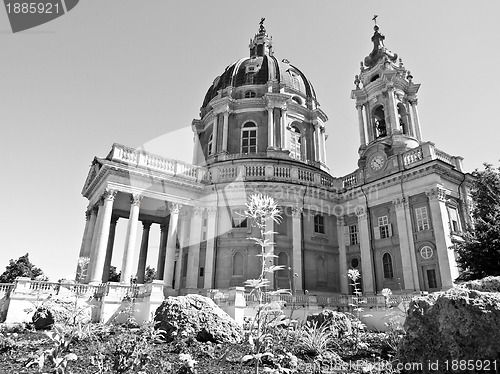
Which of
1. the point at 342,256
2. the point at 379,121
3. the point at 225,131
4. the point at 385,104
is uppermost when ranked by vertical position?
the point at 385,104

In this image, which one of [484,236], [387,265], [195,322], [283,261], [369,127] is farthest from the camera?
[369,127]

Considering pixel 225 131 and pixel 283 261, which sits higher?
pixel 225 131

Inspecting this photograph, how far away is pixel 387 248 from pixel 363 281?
10.2ft

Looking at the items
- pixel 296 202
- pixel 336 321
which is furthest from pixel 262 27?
pixel 336 321

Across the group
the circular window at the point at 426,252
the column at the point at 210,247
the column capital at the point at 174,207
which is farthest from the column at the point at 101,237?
the circular window at the point at 426,252

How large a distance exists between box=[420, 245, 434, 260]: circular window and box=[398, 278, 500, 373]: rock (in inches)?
746

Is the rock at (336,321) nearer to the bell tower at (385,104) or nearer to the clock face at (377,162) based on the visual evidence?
the clock face at (377,162)

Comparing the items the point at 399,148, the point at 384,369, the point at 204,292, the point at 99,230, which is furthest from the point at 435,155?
the point at 99,230

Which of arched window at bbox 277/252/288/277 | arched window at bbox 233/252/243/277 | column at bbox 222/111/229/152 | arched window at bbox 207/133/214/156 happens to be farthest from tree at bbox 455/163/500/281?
arched window at bbox 207/133/214/156

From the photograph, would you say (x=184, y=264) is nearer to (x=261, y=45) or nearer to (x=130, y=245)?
(x=130, y=245)

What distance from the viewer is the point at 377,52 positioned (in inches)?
1315

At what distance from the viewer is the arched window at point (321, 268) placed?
27.5m

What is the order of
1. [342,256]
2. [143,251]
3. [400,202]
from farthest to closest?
[143,251] → [342,256] → [400,202]

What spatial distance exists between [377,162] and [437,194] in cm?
597
